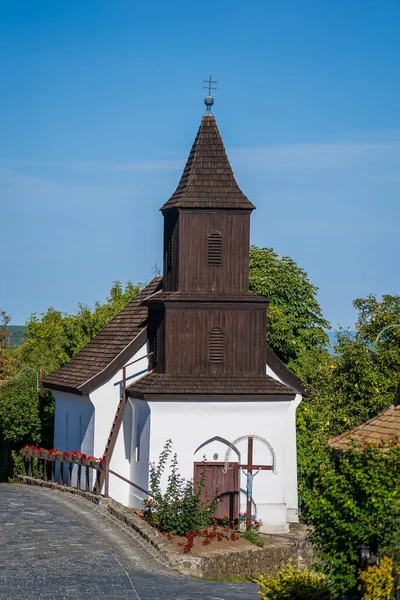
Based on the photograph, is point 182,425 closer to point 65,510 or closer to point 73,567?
point 65,510

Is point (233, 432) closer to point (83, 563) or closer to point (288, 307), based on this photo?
point (83, 563)

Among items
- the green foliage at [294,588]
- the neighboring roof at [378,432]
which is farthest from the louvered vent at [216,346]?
the green foliage at [294,588]

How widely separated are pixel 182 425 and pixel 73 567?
11.1 metres

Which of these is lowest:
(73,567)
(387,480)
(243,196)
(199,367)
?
(73,567)

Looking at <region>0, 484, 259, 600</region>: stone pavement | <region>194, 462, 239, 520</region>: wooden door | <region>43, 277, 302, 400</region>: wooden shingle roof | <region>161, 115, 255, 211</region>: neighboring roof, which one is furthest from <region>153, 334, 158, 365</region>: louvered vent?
Answer: <region>0, 484, 259, 600</region>: stone pavement

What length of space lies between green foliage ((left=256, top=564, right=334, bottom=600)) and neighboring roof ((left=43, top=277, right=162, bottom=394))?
61.8 feet

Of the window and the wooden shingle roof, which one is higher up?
the wooden shingle roof

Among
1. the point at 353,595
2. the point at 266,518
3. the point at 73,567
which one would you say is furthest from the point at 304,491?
the point at 353,595

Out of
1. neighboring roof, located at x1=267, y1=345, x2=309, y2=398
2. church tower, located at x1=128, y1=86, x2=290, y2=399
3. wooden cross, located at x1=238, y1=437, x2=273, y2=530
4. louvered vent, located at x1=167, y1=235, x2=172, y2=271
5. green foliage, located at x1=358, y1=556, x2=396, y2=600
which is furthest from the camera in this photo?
neighboring roof, located at x1=267, y1=345, x2=309, y2=398

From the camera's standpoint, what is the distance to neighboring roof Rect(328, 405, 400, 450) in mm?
20750

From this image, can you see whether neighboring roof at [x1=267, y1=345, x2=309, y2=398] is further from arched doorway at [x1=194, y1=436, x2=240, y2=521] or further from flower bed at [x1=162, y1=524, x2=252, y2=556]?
flower bed at [x1=162, y1=524, x2=252, y2=556]

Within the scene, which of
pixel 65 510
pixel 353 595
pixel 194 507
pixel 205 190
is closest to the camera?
pixel 353 595

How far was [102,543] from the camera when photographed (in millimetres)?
25391

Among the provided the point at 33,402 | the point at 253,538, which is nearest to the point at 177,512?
the point at 253,538
